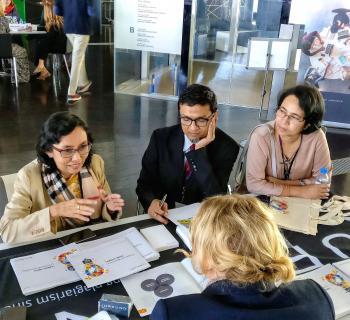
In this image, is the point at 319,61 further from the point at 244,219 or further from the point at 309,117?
the point at 244,219

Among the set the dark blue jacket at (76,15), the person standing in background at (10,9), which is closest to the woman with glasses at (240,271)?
the dark blue jacket at (76,15)

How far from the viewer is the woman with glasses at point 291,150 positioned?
224 centimetres

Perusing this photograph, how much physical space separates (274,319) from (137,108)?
5426 mm

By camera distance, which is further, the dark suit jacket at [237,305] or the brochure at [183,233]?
the brochure at [183,233]

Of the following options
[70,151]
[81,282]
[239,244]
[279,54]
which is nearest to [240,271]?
[239,244]

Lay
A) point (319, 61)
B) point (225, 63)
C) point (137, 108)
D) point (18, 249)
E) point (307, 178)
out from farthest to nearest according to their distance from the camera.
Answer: point (225, 63), point (137, 108), point (319, 61), point (307, 178), point (18, 249)

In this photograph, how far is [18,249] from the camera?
1572 millimetres

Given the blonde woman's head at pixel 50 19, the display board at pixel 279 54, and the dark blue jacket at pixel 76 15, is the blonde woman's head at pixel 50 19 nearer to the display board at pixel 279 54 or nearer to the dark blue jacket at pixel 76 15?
the dark blue jacket at pixel 76 15

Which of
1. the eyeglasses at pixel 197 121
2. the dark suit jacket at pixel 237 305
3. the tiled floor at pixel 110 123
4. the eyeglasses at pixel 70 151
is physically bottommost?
the tiled floor at pixel 110 123

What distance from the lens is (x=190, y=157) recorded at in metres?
2.21

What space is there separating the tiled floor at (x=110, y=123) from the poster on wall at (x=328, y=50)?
1.46ft

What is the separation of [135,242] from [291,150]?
1.20m

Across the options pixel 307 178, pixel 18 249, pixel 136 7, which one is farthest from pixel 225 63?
pixel 18 249

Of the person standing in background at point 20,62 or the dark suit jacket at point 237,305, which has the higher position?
the dark suit jacket at point 237,305
